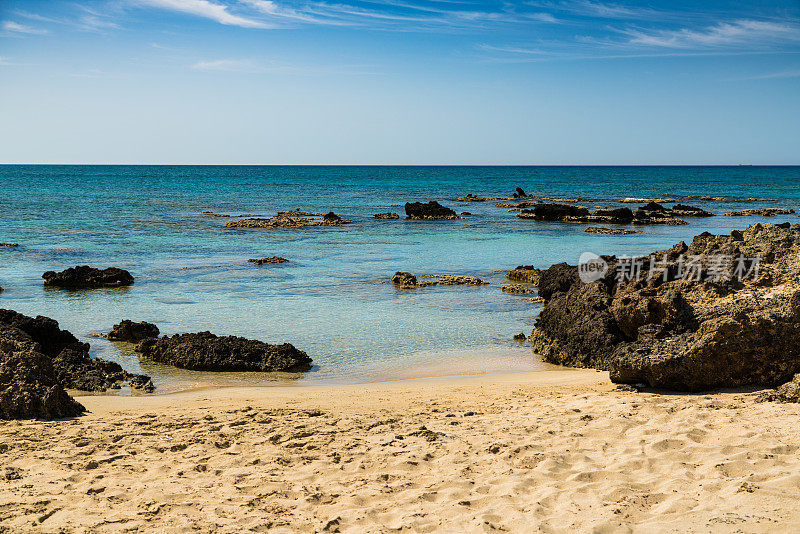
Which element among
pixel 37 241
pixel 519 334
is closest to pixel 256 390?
pixel 519 334

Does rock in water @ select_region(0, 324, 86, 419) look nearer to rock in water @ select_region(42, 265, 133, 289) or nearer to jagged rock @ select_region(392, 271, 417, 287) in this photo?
rock in water @ select_region(42, 265, 133, 289)

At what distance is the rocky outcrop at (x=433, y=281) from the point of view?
1516 cm

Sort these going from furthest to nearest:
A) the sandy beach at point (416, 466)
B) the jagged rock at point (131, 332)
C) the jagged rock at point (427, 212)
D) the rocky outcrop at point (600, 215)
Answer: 1. the jagged rock at point (427, 212)
2. the rocky outcrop at point (600, 215)
3. the jagged rock at point (131, 332)
4. the sandy beach at point (416, 466)

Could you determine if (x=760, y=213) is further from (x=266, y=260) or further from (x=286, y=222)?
(x=266, y=260)

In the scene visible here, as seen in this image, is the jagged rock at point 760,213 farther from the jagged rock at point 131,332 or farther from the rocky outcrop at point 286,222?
the jagged rock at point 131,332

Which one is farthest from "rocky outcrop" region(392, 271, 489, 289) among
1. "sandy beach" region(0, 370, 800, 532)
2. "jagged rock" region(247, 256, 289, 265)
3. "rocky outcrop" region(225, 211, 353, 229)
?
"rocky outcrop" region(225, 211, 353, 229)

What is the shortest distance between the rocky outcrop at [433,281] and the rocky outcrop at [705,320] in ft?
21.1

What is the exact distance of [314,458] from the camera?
519 centimetres

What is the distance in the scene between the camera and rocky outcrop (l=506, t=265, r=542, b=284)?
52.0 feet

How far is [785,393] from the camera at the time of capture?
598 cm

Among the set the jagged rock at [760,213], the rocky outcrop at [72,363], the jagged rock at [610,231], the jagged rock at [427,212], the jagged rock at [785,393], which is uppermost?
the jagged rock at [760,213]

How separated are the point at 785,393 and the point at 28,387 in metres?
7.37

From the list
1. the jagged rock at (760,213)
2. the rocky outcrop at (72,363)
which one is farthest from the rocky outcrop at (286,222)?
the jagged rock at (760,213)

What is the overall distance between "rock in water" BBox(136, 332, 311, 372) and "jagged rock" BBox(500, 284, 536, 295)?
21.9 ft
